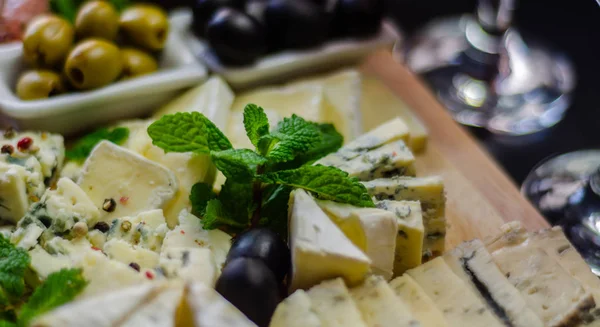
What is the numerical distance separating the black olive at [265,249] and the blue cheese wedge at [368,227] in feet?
0.39

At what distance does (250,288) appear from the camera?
3.73 feet

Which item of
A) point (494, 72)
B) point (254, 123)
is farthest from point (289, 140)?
point (494, 72)

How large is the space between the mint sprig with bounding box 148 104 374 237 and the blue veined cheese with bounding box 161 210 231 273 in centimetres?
2

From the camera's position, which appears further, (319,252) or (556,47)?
(556,47)

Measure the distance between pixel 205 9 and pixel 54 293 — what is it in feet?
3.51

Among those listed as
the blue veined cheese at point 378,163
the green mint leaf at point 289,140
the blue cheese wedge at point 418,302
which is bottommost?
the blue cheese wedge at point 418,302

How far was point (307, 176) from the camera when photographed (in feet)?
4.30

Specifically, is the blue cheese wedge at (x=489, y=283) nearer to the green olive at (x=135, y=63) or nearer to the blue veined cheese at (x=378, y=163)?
the blue veined cheese at (x=378, y=163)

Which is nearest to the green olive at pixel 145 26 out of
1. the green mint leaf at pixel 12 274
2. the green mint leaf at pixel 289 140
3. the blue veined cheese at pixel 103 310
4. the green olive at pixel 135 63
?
the green olive at pixel 135 63

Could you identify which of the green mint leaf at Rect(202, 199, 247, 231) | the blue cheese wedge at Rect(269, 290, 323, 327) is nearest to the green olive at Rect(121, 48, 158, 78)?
the green mint leaf at Rect(202, 199, 247, 231)

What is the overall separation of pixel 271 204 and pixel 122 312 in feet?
1.66

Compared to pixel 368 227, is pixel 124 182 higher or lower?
lower

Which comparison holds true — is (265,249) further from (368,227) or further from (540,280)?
(540,280)

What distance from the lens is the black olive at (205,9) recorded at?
1.88m
